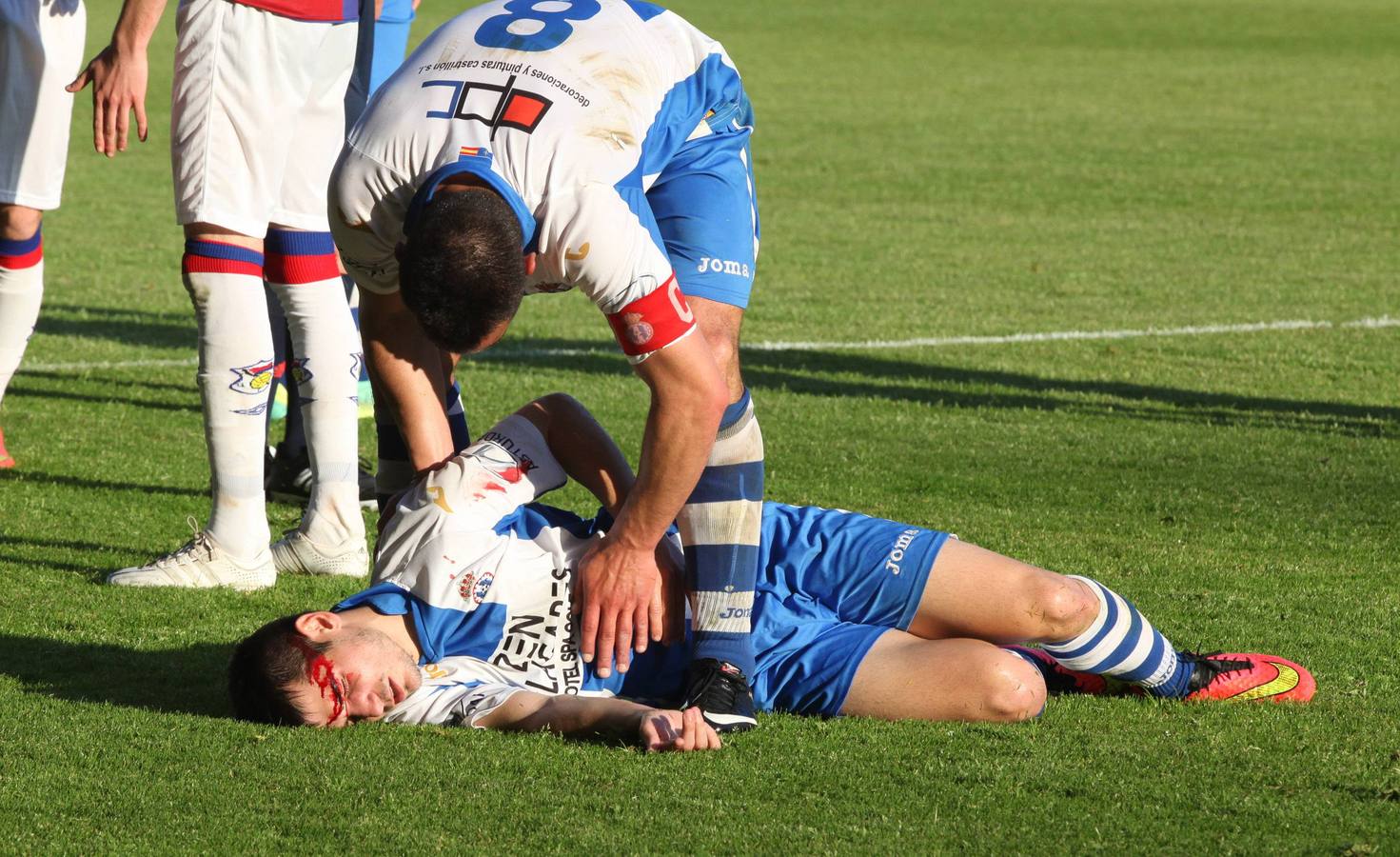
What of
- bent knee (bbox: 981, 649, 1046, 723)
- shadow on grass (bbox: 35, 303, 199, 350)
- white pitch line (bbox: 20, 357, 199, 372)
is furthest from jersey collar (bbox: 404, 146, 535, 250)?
shadow on grass (bbox: 35, 303, 199, 350)

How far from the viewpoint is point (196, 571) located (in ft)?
16.8

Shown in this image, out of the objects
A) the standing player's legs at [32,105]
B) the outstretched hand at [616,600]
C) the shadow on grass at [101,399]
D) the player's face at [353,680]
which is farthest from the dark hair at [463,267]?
the shadow on grass at [101,399]

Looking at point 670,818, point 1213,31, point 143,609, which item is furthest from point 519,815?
point 1213,31

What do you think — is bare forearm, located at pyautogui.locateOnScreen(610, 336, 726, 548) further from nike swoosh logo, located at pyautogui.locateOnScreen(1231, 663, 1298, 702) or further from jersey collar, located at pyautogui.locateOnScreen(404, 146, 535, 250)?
nike swoosh logo, located at pyautogui.locateOnScreen(1231, 663, 1298, 702)

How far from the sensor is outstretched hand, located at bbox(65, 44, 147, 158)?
512cm

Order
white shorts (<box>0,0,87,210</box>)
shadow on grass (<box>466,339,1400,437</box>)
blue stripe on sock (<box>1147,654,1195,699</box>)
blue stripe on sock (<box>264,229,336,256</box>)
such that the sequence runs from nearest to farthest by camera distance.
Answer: blue stripe on sock (<box>1147,654,1195,699</box>)
blue stripe on sock (<box>264,229,336,256</box>)
white shorts (<box>0,0,87,210</box>)
shadow on grass (<box>466,339,1400,437</box>)

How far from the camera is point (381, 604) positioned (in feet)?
13.2

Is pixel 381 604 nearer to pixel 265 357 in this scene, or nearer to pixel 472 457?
pixel 472 457

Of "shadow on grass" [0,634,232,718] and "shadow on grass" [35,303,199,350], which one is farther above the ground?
"shadow on grass" [0,634,232,718]

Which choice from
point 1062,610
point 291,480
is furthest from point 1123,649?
point 291,480

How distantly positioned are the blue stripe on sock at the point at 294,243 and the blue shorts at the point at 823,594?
1817 millimetres

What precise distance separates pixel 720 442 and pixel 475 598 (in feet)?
2.11

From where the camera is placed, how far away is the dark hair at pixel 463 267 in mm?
3447

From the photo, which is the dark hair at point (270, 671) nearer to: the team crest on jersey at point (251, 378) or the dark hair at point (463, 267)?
the dark hair at point (463, 267)
